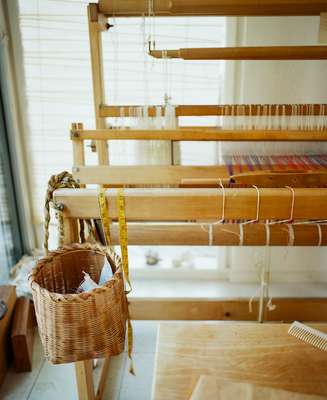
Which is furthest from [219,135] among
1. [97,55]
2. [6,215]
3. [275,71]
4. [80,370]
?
[6,215]

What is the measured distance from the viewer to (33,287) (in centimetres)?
98

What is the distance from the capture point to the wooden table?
→ 0.98 m

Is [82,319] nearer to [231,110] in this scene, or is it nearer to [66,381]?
[66,381]

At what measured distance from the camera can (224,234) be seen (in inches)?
55.8

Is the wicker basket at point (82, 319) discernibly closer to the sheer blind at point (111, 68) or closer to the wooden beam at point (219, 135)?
the wooden beam at point (219, 135)

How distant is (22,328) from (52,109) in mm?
1320

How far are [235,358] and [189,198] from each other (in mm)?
542

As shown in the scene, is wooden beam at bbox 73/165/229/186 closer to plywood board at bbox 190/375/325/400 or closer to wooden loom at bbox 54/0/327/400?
wooden loom at bbox 54/0/327/400

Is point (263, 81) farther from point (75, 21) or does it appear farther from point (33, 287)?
point (33, 287)

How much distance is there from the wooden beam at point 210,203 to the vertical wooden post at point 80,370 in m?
0.15

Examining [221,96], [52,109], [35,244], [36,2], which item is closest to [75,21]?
[36,2]

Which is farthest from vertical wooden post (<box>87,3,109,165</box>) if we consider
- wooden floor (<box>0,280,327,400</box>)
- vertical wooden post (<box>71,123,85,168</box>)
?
wooden floor (<box>0,280,327,400</box>)

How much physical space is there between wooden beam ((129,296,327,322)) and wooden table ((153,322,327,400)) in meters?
0.58

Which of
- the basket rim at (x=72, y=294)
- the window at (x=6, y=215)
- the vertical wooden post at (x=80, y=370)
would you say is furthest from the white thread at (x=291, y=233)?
the window at (x=6, y=215)
